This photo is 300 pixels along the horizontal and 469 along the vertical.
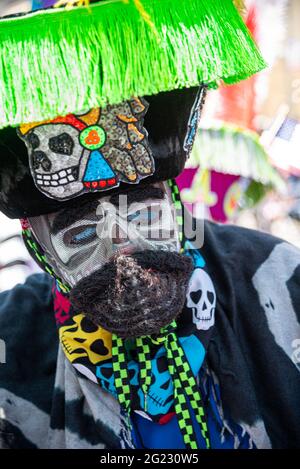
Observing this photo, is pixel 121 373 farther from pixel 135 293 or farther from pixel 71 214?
pixel 71 214

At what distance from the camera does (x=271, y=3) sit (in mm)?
3016

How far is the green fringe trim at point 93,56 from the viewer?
1.38 m

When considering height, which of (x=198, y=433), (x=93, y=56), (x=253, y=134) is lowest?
(x=198, y=433)

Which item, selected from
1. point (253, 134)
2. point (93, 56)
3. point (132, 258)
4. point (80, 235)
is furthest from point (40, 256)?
point (253, 134)

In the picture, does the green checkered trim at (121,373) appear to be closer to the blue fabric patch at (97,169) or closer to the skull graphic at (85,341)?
the skull graphic at (85,341)

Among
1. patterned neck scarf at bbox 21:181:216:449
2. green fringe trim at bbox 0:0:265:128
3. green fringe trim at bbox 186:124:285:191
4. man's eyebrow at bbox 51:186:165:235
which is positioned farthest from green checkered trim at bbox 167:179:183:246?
green fringe trim at bbox 0:0:265:128

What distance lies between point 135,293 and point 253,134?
1.10m

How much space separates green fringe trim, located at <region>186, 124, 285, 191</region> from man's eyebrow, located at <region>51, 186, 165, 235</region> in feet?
1.97

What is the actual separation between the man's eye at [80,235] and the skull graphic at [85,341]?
267 millimetres

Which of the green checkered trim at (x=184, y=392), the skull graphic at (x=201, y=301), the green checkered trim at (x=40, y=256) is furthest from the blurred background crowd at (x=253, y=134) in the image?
the green checkered trim at (x=184, y=392)

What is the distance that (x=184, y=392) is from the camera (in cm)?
188

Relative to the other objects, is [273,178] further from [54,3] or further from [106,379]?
[54,3]
